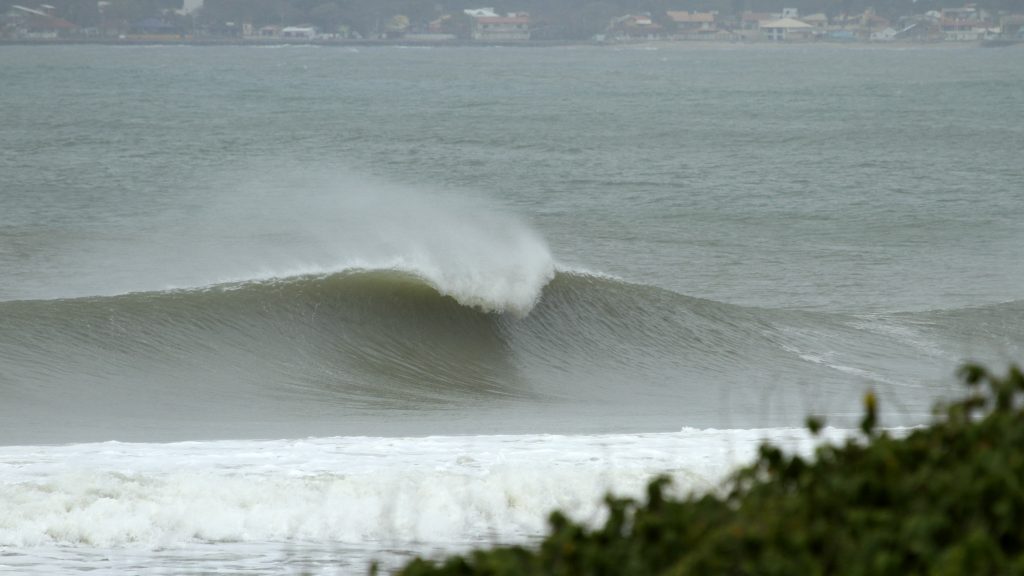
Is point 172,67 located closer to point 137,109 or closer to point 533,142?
point 137,109

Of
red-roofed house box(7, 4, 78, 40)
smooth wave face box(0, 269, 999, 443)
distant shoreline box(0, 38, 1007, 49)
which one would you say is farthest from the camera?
distant shoreline box(0, 38, 1007, 49)

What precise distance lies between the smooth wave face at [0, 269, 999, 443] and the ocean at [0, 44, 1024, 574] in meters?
0.06

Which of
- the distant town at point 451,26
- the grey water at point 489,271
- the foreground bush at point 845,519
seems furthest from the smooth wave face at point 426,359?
the distant town at point 451,26

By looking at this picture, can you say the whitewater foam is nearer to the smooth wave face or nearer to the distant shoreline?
the smooth wave face

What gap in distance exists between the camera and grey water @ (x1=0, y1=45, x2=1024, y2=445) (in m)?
13.6

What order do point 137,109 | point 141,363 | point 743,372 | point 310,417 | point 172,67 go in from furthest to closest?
1. point 172,67
2. point 137,109
3. point 743,372
4. point 141,363
5. point 310,417

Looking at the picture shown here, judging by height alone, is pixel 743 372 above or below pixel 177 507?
below

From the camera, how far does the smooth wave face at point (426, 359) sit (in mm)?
12453

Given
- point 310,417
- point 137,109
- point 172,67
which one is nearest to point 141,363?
point 310,417

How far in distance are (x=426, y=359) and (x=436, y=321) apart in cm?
127

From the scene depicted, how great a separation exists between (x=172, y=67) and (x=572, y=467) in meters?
117

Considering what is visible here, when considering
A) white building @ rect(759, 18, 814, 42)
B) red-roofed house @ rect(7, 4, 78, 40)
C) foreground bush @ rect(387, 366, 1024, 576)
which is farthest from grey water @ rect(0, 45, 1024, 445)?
white building @ rect(759, 18, 814, 42)

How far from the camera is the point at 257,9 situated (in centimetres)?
19062

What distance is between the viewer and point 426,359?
1588cm
